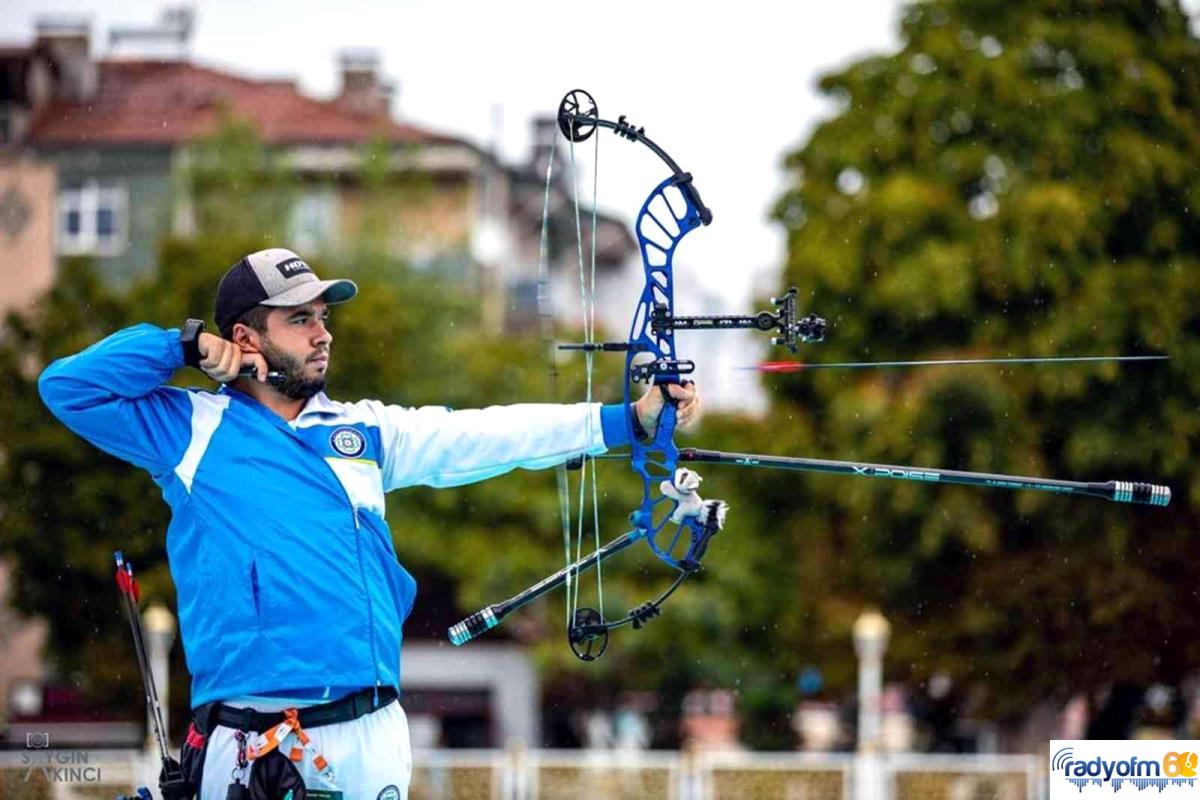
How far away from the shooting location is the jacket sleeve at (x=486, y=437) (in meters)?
4.95

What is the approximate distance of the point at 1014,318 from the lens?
18.5 metres

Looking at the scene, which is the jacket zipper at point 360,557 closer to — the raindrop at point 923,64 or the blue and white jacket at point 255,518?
the blue and white jacket at point 255,518

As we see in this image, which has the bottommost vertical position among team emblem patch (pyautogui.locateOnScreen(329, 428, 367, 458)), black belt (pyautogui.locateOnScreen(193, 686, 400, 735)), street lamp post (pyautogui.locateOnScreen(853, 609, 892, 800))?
street lamp post (pyautogui.locateOnScreen(853, 609, 892, 800))

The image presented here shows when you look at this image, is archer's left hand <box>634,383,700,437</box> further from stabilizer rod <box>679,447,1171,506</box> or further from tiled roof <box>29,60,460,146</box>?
tiled roof <box>29,60,460,146</box>

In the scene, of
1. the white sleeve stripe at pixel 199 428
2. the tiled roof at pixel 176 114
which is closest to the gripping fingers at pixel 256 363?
the white sleeve stripe at pixel 199 428

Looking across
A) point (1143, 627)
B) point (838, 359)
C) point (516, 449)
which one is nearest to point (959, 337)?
point (838, 359)

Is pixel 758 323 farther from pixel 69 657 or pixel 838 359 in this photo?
pixel 69 657

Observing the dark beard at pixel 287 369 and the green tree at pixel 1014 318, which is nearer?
the dark beard at pixel 287 369

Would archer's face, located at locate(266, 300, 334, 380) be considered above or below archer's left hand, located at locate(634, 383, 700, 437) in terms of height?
above

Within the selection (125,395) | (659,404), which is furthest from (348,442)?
(659,404)

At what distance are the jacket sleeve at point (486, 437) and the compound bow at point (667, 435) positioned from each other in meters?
0.12

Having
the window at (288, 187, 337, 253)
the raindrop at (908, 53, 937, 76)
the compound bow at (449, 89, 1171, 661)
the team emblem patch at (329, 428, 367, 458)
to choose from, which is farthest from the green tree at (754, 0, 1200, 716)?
the team emblem patch at (329, 428, 367, 458)

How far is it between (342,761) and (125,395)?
0.97 meters

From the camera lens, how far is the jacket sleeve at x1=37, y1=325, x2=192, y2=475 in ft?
15.1
